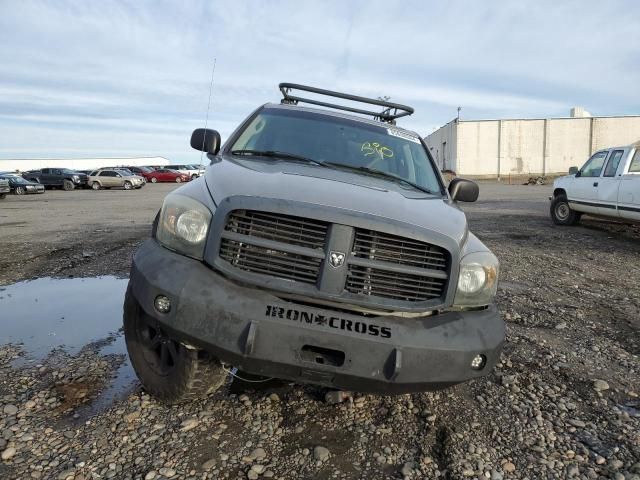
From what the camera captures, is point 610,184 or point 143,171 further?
point 143,171

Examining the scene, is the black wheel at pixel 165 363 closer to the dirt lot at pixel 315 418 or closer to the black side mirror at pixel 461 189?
the dirt lot at pixel 315 418

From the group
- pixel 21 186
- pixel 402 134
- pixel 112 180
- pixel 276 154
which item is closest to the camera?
pixel 276 154

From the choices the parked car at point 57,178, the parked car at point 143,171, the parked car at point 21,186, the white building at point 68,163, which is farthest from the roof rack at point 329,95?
the white building at point 68,163

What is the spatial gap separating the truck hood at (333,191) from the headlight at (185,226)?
121 mm

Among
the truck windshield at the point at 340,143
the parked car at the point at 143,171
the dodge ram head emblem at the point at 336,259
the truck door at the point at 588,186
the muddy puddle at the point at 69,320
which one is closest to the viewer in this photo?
the dodge ram head emblem at the point at 336,259

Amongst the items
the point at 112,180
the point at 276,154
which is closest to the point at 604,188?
the point at 276,154

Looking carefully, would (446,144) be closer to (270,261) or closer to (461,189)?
(461,189)

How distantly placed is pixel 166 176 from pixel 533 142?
39.2 meters

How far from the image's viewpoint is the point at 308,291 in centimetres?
231

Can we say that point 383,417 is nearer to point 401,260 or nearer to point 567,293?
point 401,260

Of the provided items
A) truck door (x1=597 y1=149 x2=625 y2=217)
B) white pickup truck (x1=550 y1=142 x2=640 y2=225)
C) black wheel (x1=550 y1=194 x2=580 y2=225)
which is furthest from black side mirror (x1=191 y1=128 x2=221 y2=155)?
black wheel (x1=550 y1=194 x2=580 y2=225)

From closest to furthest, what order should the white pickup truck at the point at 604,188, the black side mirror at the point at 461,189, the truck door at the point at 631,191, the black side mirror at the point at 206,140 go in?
the black side mirror at the point at 206,140, the black side mirror at the point at 461,189, the truck door at the point at 631,191, the white pickup truck at the point at 604,188

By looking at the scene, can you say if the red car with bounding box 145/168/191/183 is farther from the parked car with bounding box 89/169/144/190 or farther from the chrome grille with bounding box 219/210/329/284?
the chrome grille with bounding box 219/210/329/284

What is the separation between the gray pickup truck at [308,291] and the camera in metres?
2.22
